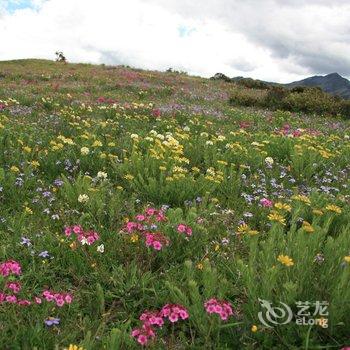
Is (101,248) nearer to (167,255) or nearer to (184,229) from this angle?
(167,255)

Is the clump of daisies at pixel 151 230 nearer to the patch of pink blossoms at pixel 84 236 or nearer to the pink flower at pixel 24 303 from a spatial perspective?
the patch of pink blossoms at pixel 84 236

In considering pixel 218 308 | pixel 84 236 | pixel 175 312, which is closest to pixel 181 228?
pixel 84 236

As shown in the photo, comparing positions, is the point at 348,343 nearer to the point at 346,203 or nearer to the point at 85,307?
the point at 85,307

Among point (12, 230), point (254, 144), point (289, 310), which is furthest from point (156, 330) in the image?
point (254, 144)

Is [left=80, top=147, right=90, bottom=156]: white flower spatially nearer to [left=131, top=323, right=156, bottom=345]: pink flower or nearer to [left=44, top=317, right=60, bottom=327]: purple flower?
[left=44, top=317, right=60, bottom=327]: purple flower

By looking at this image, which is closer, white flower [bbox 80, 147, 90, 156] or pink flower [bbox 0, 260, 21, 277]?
pink flower [bbox 0, 260, 21, 277]

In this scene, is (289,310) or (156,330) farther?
(156,330)

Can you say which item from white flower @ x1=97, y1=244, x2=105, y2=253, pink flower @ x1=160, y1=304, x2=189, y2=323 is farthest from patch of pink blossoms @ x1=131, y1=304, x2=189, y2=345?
white flower @ x1=97, y1=244, x2=105, y2=253

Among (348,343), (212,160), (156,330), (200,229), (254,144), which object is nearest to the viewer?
(348,343)

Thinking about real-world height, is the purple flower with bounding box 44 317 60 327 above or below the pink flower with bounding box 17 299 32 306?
below

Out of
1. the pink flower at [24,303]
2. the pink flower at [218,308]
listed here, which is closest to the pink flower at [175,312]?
the pink flower at [218,308]

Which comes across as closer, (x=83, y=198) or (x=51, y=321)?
(x=51, y=321)

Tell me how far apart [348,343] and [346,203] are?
11.9ft

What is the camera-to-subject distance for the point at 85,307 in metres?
3.68
